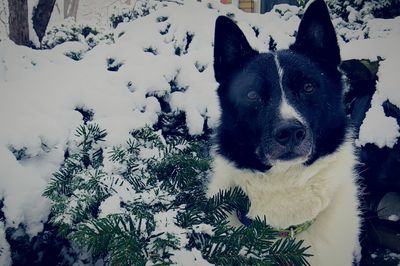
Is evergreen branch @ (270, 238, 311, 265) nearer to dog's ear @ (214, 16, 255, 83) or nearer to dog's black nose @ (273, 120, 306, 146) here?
dog's black nose @ (273, 120, 306, 146)

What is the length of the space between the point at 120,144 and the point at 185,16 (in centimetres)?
276

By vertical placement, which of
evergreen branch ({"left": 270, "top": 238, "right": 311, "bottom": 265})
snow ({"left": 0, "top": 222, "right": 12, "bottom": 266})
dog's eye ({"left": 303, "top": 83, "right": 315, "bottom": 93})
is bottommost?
snow ({"left": 0, "top": 222, "right": 12, "bottom": 266})

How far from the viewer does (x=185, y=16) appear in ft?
Result: 14.2

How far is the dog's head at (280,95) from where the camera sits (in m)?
1.97

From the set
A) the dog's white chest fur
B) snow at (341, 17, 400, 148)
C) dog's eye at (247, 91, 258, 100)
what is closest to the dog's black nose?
the dog's white chest fur

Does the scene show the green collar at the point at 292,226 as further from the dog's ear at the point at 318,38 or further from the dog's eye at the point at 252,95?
the dog's ear at the point at 318,38

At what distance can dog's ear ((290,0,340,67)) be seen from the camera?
2188mm

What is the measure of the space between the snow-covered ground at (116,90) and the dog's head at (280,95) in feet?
2.09

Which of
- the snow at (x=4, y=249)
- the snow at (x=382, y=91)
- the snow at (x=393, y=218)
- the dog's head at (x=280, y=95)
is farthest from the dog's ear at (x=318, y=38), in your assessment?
the snow at (x=4, y=249)

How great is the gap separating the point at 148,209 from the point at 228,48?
125 centimetres

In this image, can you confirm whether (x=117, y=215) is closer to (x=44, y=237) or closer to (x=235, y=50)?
(x=44, y=237)

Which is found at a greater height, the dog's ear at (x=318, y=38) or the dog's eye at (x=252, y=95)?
the dog's ear at (x=318, y=38)

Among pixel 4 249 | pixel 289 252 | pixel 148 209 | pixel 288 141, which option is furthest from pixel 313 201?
pixel 4 249

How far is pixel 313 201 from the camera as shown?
2.00 m
